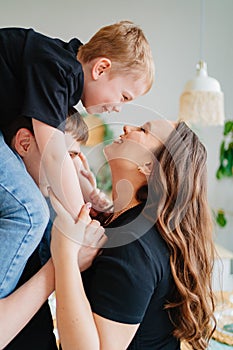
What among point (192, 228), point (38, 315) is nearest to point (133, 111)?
point (192, 228)

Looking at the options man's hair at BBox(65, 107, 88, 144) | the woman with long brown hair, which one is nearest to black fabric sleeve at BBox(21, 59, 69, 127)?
man's hair at BBox(65, 107, 88, 144)

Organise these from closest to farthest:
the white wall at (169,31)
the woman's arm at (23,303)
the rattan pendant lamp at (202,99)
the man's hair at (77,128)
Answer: the woman's arm at (23,303), the man's hair at (77,128), the rattan pendant lamp at (202,99), the white wall at (169,31)

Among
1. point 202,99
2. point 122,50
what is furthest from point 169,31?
point 122,50

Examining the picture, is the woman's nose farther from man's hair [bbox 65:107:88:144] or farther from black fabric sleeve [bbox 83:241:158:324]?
black fabric sleeve [bbox 83:241:158:324]

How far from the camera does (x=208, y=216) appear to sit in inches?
36.3

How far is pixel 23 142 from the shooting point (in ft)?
2.86

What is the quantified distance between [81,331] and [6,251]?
0.59ft

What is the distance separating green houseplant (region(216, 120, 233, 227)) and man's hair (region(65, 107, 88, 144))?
2353 mm

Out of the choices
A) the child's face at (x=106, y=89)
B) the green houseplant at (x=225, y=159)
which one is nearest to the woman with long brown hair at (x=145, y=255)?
the child's face at (x=106, y=89)

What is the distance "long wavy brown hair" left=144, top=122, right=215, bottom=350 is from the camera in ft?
2.81

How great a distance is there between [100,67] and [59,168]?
0.87 feet

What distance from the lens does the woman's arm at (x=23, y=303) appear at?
710 mm

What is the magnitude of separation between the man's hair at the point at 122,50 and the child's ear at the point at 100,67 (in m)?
0.01

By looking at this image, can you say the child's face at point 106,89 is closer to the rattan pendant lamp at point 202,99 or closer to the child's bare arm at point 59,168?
the child's bare arm at point 59,168
